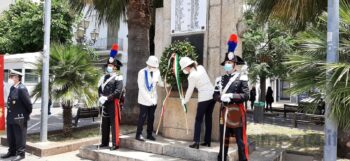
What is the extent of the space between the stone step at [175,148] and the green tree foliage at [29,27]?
19.2m

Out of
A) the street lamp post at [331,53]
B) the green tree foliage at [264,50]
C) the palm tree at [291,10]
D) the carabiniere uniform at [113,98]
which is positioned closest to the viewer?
the street lamp post at [331,53]

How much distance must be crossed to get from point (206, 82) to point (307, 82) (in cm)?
232

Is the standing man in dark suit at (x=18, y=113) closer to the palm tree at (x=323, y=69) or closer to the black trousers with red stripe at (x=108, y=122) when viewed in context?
the black trousers with red stripe at (x=108, y=122)

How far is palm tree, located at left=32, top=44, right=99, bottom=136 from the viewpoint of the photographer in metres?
9.34

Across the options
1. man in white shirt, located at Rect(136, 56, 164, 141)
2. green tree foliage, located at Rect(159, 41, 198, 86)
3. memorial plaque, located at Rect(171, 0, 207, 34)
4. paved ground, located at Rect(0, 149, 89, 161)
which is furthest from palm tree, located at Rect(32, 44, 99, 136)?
memorial plaque, located at Rect(171, 0, 207, 34)

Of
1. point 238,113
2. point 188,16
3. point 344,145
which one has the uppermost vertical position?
point 188,16

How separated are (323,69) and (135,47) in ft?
24.8

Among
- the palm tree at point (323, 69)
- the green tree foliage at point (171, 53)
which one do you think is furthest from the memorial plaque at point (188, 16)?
the palm tree at point (323, 69)

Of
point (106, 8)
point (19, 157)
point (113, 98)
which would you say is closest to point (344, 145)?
point (113, 98)

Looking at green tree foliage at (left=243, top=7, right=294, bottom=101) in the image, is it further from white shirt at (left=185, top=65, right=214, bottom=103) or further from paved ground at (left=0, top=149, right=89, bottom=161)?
paved ground at (left=0, top=149, right=89, bottom=161)

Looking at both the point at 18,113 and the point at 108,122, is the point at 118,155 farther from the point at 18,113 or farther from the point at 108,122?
the point at 18,113

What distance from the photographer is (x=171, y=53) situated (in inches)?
308

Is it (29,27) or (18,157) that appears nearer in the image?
(18,157)

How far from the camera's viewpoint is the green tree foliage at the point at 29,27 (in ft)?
86.8
